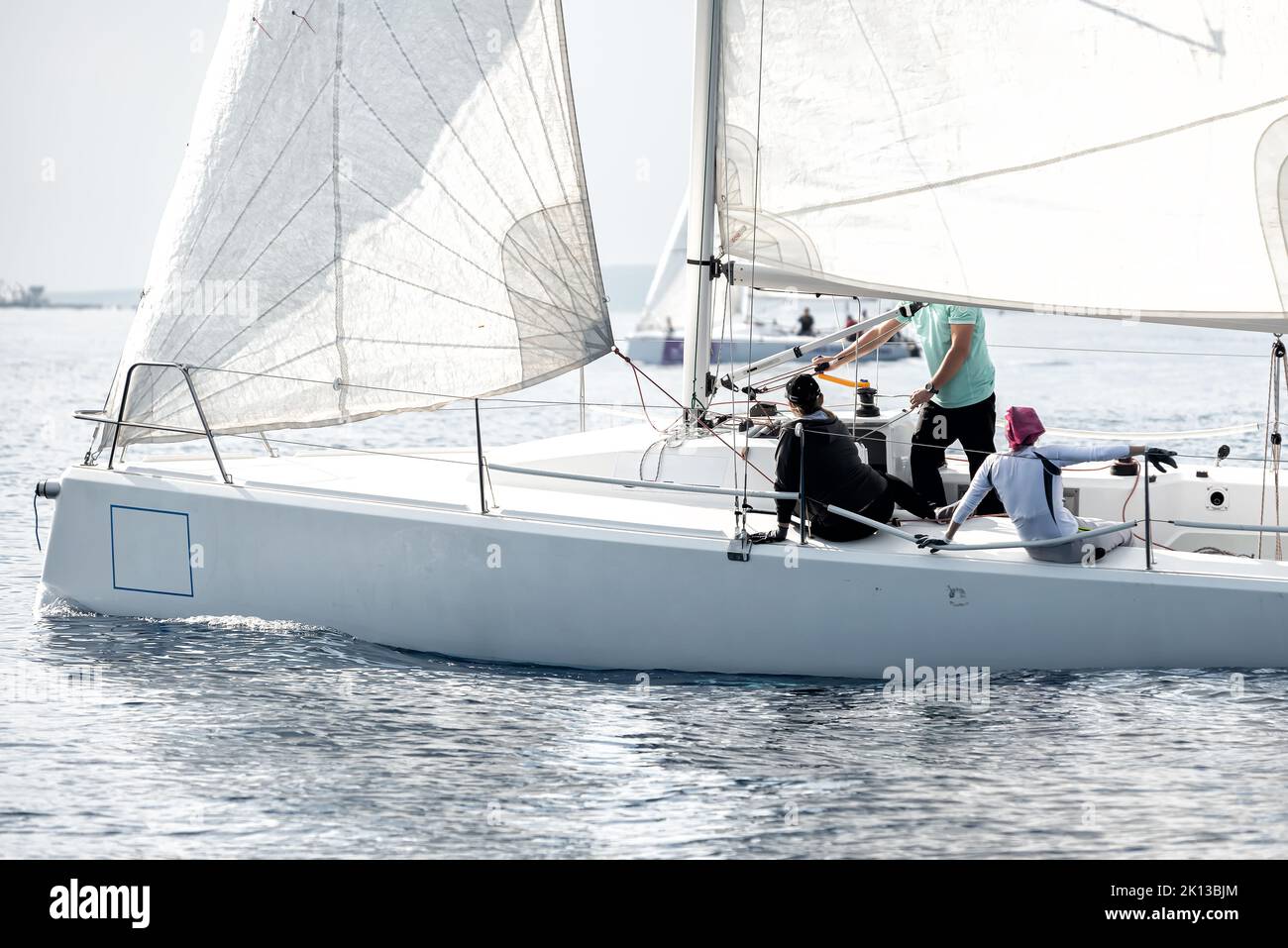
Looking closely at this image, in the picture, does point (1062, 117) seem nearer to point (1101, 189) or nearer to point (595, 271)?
point (1101, 189)

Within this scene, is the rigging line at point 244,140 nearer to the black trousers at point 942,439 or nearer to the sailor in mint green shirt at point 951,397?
the sailor in mint green shirt at point 951,397

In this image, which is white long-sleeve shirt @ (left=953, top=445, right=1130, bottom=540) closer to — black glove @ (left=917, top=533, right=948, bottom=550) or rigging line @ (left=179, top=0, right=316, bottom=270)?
black glove @ (left=917, top=533, right=948, bottom=550)

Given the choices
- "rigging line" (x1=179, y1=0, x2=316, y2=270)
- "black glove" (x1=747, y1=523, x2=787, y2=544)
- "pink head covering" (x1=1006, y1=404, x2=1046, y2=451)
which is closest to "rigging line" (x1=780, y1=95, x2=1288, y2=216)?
"pink head covering" (x1=1006, y1=404, x2=1046, y2=451)

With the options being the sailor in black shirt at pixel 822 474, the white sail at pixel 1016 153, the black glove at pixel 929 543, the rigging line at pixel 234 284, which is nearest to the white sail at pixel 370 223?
the rigging line at pixel 234 284

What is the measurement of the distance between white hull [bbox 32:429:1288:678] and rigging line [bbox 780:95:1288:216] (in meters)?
1.30

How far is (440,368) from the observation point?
6672 millimetres

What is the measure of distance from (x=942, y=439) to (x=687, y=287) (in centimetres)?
141

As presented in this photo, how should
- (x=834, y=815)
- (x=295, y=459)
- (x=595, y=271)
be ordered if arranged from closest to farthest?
1. (x=834, y=815)
2. (x=595, y=271)
3. (x=295, y=459)

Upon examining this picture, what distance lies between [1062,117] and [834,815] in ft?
10.8

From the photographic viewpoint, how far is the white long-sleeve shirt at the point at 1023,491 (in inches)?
229

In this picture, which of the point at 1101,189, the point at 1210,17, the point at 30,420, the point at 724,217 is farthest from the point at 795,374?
the point at 30,420

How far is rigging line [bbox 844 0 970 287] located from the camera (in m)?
6.22

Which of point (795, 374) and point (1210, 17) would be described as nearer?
point (1210, 17)

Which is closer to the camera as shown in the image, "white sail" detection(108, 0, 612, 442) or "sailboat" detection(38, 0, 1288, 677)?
"sailboat" detection(38, 0, 1288, 677)
